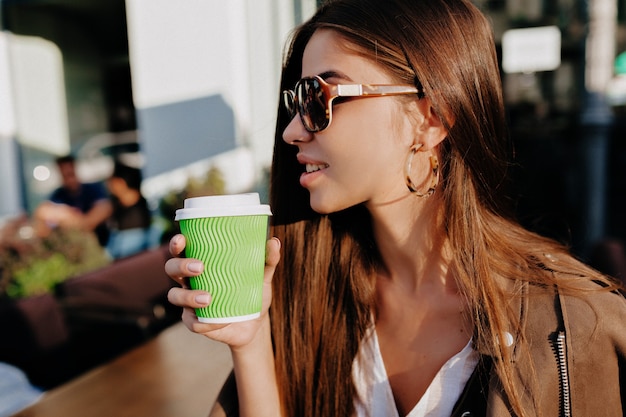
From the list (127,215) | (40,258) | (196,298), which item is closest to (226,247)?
(196,298)

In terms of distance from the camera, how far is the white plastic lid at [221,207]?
1.04 metres

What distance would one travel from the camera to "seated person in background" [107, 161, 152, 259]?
5282mm

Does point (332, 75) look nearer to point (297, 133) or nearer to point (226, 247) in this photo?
point (297, 133)

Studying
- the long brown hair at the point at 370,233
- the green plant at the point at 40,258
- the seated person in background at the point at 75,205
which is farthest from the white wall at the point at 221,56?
the long brown hair at the point at 370,233

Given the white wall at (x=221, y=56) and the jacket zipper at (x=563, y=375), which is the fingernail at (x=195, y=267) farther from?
the white wall at (x=221, y=56)

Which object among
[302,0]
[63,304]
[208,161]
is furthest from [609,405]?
[208,161]

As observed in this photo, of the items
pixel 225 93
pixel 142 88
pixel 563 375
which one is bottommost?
pixel 563 375

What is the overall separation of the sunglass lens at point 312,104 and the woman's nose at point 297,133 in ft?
0.06

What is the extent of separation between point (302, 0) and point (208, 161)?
75.4 inches

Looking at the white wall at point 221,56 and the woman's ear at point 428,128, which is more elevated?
the white wall at point 221,56

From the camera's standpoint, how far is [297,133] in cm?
148

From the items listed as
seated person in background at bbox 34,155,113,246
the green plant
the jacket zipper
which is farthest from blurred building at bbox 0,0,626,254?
the jacket zipper

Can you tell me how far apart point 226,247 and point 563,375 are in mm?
837

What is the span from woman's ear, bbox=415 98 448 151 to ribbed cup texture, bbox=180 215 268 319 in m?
0.59
